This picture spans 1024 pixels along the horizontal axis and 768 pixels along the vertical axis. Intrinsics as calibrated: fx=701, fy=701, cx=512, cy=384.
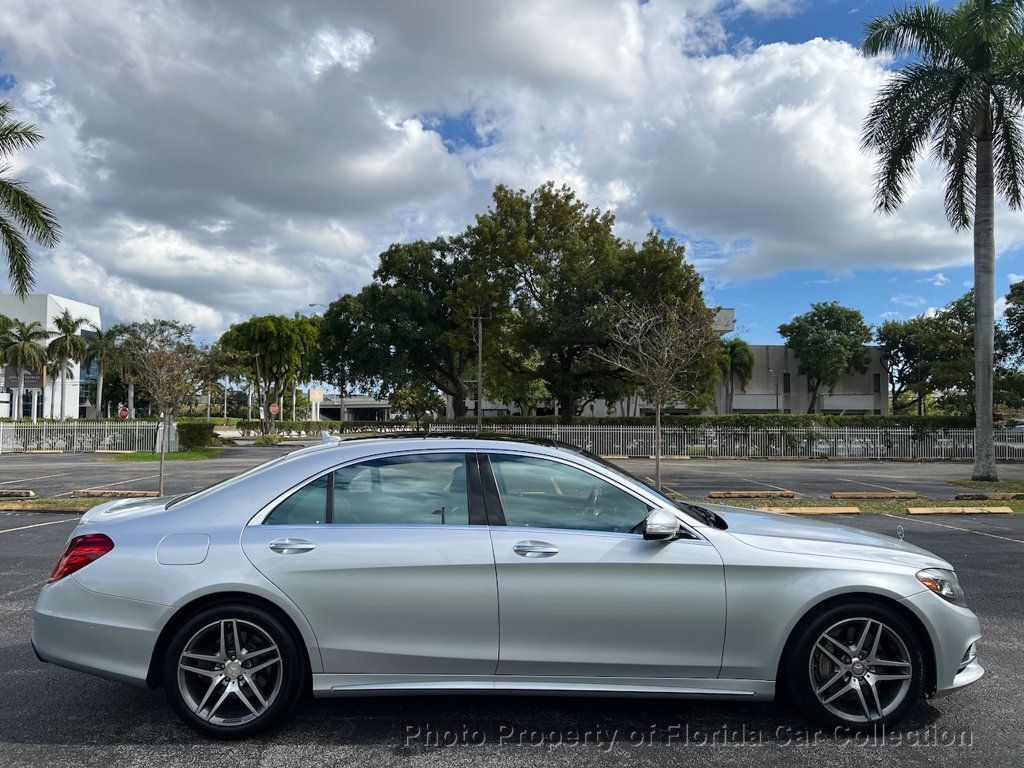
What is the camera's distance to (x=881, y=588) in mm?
3582

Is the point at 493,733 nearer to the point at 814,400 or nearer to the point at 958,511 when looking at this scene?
the point at 958,511

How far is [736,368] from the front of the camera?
5819 cm

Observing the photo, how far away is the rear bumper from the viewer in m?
3.52

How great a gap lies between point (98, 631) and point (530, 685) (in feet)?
7.23

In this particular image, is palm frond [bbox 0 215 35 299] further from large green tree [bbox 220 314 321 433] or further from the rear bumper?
large green tree [bbox 220 314 321 433]

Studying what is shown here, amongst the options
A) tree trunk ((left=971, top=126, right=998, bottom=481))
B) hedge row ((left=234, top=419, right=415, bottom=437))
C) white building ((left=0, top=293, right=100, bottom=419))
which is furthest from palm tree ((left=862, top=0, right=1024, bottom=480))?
white building ((left=0, top=293, right=100, bottom=419))

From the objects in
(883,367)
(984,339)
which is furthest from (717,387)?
(984,339)

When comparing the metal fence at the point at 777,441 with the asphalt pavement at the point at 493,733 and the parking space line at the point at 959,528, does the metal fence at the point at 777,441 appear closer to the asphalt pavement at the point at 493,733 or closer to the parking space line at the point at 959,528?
the parking space line at the point at 959,528

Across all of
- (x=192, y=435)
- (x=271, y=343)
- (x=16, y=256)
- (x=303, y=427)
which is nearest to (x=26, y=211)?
(x=16, y=256)

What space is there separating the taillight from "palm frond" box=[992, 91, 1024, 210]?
2175 centimetres

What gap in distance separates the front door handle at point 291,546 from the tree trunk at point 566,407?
→ 28.3 m

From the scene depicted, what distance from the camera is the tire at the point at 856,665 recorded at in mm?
3570

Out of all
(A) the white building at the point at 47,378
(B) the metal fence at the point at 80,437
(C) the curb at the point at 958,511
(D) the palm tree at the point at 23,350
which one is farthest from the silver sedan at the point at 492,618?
(A) the white building at the point at 47,378

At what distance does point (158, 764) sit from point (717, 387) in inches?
2327
